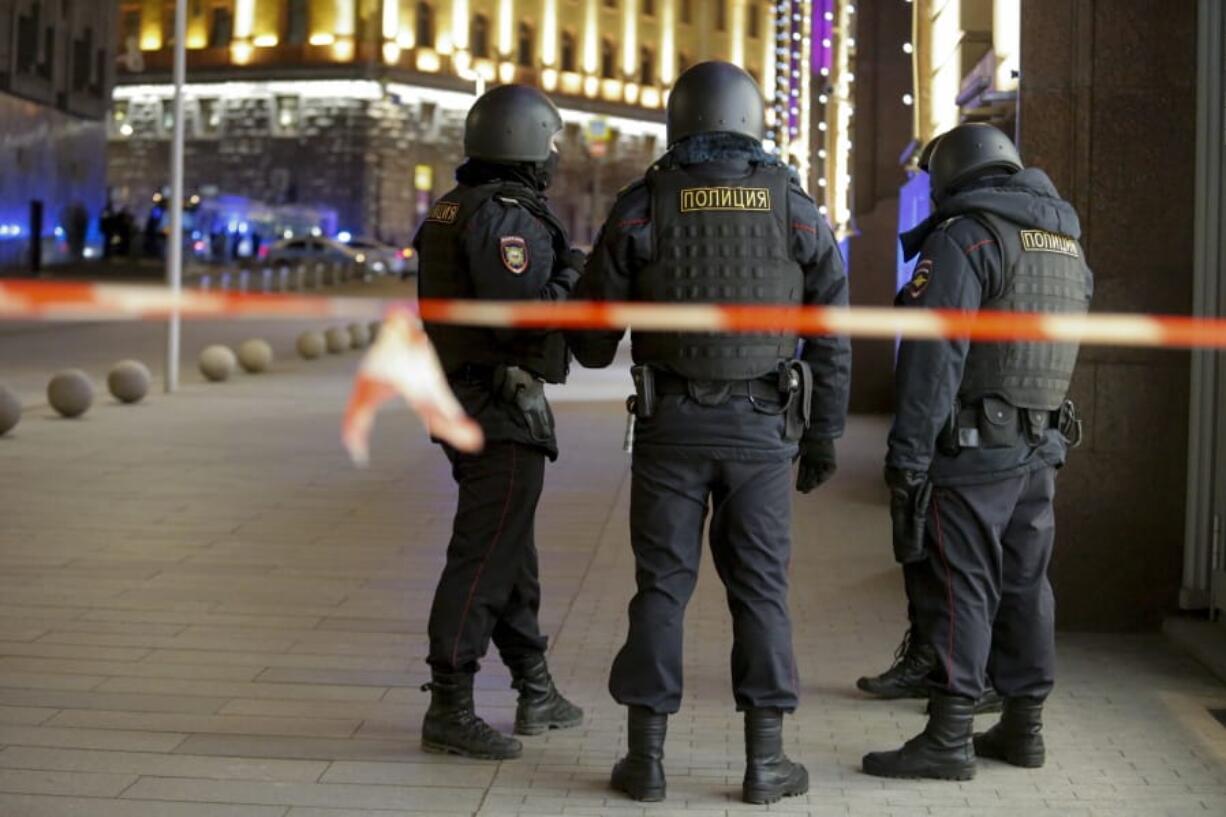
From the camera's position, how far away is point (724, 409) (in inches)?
212

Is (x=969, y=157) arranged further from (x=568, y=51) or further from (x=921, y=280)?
(x=568, y=51)

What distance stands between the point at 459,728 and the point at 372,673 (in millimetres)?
1225

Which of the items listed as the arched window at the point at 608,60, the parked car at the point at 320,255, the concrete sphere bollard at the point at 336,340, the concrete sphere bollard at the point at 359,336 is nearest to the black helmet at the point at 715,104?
the concrete sphere bollard at the point at 336,340

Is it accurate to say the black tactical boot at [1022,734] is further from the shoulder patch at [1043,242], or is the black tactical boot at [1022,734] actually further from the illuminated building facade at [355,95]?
the illuminated building facade at [355,95]

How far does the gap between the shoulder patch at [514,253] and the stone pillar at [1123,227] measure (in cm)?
284

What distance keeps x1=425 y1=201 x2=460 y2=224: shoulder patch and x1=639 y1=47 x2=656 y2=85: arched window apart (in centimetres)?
8133

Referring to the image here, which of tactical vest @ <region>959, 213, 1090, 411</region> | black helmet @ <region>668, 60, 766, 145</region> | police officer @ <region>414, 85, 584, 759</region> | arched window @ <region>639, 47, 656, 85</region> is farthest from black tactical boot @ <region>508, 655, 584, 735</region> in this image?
arched window @ <region>639, 47, 656, 85</region>

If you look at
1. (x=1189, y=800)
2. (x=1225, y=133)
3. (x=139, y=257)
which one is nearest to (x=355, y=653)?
(x=1189, y=800)

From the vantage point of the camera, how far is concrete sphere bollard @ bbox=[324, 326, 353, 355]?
91.4ft

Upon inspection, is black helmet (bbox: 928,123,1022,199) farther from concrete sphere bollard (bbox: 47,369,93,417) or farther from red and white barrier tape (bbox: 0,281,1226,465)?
concrete sphere bollard (bbox: 47,369,93,417)

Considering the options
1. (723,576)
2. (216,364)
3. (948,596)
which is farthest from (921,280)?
(216,364)

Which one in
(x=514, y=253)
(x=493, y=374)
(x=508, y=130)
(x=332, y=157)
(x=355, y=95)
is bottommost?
(x=493, y=374)

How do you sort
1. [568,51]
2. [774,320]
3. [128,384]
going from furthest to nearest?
[568,51] → [128,384] → [774,320]

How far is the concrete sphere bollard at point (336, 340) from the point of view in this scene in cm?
2786
